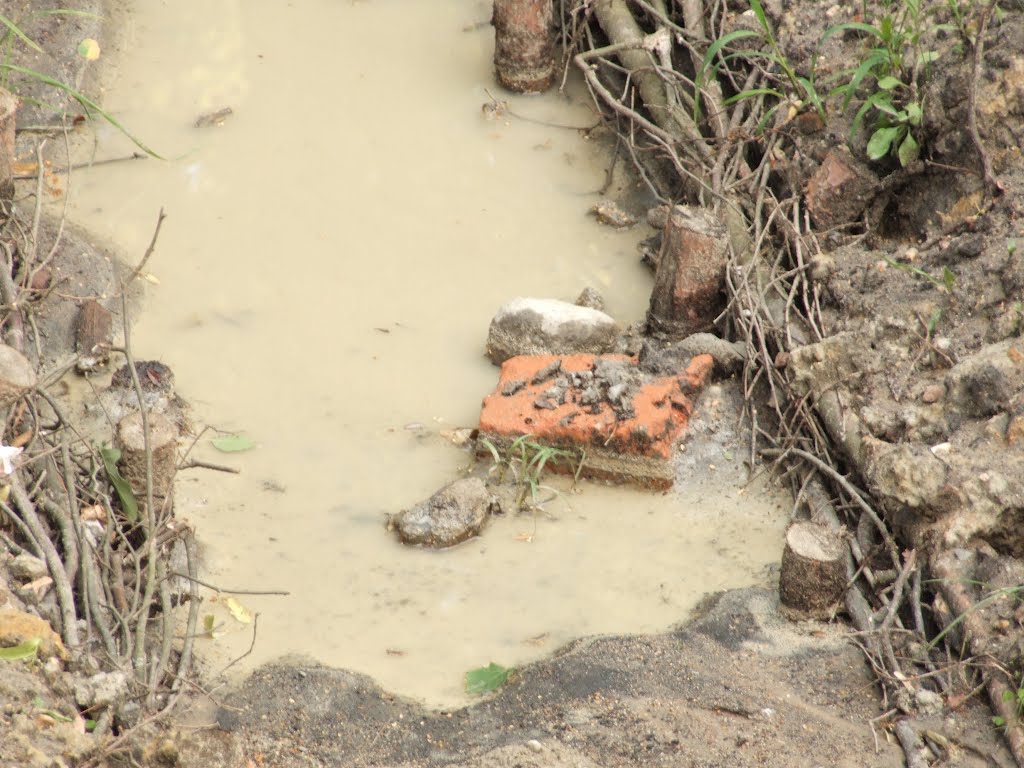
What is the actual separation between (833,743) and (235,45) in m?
4.75

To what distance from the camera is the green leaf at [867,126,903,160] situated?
473 centimetres

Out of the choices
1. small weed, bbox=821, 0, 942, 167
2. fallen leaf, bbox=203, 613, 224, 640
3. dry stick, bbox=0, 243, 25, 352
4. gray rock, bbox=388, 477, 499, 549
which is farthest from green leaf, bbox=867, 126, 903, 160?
dry stick, bbox=0, 243, 25, 352

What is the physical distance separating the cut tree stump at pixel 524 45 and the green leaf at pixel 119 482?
130 inches

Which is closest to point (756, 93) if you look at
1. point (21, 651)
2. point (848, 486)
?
point (848, 486)

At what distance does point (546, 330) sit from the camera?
4711mm

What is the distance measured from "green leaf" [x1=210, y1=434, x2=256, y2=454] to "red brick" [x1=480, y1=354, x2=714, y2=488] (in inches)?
33.6

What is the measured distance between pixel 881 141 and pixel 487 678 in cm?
269

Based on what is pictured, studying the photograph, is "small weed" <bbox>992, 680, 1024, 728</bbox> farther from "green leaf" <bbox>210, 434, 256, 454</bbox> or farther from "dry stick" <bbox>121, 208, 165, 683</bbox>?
"green leaf" <bbox>210, 434, 256, 454</bbox>

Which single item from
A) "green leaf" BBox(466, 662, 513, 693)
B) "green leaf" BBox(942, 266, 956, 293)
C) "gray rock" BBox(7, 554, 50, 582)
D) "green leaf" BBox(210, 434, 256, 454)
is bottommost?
"green leaf" BBox(210, 434, 256, 454)

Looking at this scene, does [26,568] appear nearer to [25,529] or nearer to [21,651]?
[25,529]

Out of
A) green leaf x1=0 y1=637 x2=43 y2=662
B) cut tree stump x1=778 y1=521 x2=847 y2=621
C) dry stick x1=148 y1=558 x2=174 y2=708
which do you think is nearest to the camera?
green leaf x1=0 y1=637 x2=43 y2=662

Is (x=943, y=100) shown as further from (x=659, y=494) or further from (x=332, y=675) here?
(x=332, y=675)

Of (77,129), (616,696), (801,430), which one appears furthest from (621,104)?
(616,696)

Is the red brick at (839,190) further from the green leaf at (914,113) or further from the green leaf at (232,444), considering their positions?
the green leaf at (232,444)
